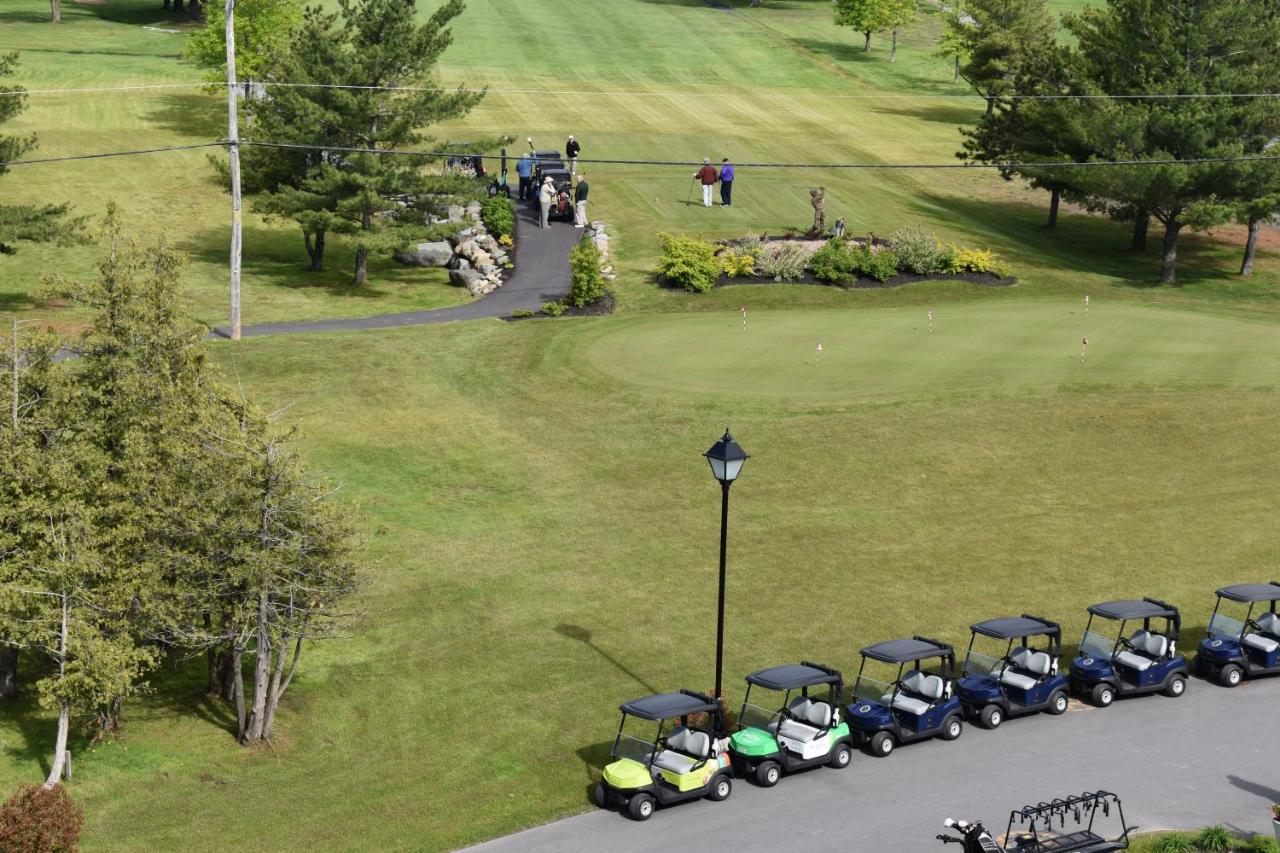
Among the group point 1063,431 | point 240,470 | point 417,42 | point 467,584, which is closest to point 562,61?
point 417,42

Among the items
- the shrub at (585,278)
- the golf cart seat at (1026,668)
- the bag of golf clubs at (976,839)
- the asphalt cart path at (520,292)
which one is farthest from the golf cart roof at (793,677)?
the asphalt cart path at (520,292)

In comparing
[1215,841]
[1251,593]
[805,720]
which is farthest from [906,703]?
[1251,593]

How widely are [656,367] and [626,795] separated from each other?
2352 cm

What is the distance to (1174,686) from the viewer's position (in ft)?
90.6

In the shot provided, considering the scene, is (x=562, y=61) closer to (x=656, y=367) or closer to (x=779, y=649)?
(x=656, y=367)

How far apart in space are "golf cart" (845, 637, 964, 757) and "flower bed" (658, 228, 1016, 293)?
29779 mm

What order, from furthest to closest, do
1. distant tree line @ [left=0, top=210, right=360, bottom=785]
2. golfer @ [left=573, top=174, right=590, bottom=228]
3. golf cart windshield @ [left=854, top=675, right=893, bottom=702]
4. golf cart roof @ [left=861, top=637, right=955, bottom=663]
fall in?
1. golfer @ [left=573, top=174, right=590, bottom=228]
2. golf cart windshield @ [left=854, top=675, right=893, bottom=702]
3. golf cart roof @ [left=861, top=637, right=955, bottom=663]
4. distant tree line @ [left=0, top=210, right=360, bottom=785]

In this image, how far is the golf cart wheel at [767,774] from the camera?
23922mm

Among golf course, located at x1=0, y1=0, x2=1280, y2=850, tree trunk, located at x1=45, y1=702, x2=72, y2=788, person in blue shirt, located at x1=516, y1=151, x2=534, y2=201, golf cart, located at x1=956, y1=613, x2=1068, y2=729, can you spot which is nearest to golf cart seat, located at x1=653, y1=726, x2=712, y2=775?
golf course, located at x1=0, y1=0, x2=1280, y2=850

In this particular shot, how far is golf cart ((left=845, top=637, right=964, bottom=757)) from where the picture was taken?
25.1 meters

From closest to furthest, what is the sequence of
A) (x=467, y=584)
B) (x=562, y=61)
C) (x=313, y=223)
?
1. (x=467, y=584)
2. (x=313, y=223)
3. (x=562, y=61)

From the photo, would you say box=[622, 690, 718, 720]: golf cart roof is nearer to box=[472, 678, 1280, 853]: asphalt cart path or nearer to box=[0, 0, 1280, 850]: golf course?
box=[472, 678, 1280, 853]: asphalt cart path

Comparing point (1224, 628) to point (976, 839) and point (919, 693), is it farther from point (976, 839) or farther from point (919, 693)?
point (976, 839)

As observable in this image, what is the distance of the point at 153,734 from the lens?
26859 millimetres
